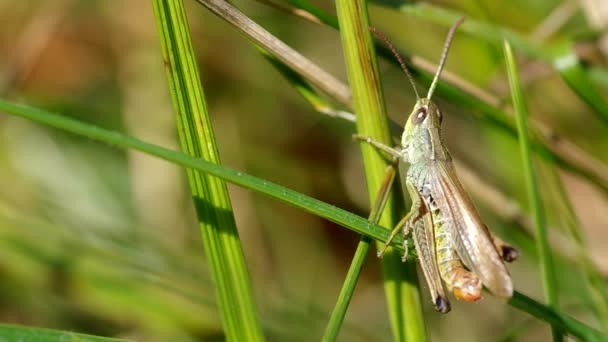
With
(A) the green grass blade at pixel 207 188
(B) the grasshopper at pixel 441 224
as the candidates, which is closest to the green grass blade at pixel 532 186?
(B) the grasshopper at pixel 441 224

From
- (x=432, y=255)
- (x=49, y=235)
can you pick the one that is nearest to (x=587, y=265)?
(x=432, y=255)

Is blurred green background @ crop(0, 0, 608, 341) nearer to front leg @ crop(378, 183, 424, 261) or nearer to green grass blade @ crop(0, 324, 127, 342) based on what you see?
front leg @ crop(378, 183, 424, 261)

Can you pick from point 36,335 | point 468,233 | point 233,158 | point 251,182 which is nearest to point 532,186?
point 468,233

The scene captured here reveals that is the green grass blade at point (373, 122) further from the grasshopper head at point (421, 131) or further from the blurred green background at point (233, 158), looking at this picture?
the blurred green background at point (233, 158)

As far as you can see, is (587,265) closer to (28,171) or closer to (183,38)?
(183,38)

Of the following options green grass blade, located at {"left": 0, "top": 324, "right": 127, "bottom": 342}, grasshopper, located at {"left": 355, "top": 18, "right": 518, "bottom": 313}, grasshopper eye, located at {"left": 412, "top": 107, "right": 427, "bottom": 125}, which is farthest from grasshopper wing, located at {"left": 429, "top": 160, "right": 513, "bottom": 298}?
green grass blade, located at {"left": 0, "top": 324, "right": 127, "bottom": 342}

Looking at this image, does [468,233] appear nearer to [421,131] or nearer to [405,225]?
[405,225]
